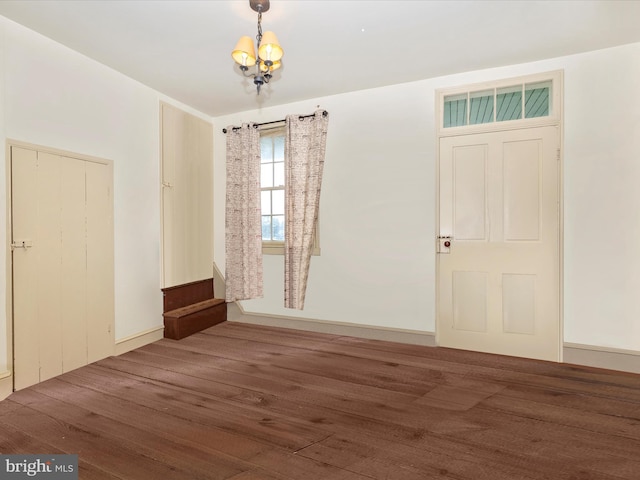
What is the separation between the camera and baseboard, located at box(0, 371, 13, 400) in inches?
113

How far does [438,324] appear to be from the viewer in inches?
161

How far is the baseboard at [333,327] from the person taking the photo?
13.8 feet

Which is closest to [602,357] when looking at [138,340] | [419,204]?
[419,204]

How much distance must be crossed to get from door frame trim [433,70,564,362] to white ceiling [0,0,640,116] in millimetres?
177

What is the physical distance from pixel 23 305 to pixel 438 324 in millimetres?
3627

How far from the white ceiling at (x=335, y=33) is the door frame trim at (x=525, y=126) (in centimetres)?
18

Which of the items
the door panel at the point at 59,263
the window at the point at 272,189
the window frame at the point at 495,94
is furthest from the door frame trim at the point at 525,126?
the door panel at the point at 59,263

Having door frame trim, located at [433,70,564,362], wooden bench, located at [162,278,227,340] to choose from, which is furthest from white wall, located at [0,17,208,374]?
door frame trim, located at [433,70,564,362]

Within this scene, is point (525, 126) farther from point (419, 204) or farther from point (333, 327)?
point (333, 327)

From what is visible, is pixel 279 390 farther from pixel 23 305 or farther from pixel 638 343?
pixel 638 343

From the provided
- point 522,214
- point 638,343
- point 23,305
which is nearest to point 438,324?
point 522,214

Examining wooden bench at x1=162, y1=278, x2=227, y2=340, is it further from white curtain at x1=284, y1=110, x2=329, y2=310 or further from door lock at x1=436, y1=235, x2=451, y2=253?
door lock at x1=436, y1=235, x2=451, y2=253

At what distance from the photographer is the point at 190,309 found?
4.73 meters

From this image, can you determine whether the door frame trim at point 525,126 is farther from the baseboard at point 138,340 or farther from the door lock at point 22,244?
the door lock at point 22,244
